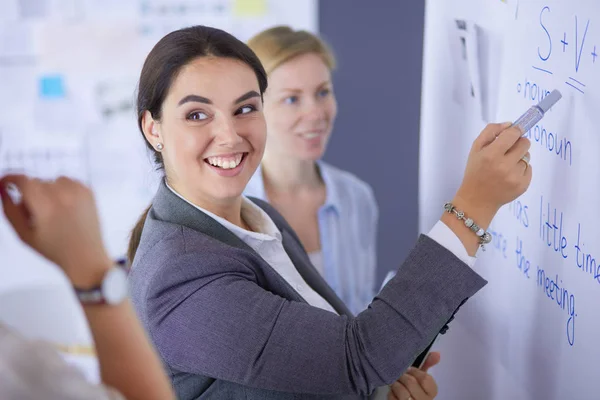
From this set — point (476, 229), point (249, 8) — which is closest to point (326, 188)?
point (476, 229)

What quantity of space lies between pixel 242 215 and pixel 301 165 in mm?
783

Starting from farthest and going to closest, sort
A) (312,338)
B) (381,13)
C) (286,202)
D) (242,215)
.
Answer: (381,13) < (286,202) < (242,215) < (312,338)

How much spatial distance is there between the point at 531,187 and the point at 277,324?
0.53 meters

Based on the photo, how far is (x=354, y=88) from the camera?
10.3 ft

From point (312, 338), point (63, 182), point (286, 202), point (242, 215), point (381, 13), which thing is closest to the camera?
point (63, 182)

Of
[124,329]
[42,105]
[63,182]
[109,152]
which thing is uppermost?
[63,182]

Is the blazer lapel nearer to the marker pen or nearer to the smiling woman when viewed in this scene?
the smiling woman

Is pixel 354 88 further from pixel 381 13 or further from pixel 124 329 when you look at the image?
pixel 124 329

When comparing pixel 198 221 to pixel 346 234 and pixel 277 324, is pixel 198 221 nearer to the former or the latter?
→ pixel 277 324

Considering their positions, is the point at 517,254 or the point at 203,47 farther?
the point at 517,254

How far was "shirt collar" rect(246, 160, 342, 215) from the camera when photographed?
79.0 inches

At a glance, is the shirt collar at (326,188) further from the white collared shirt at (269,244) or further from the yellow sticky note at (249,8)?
the yellow sticky note at (249,8)

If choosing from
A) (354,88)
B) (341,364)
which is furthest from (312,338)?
(354,88)

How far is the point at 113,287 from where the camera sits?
0.64 metres
